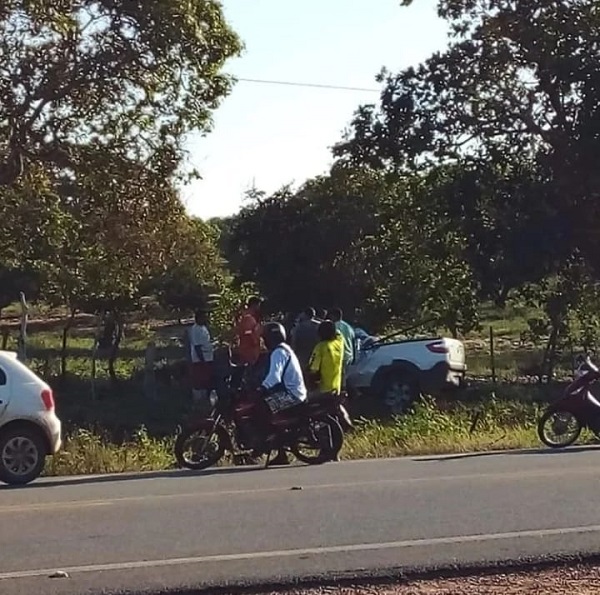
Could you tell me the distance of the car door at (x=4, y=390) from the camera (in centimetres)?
1392

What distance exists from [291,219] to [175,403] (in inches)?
421

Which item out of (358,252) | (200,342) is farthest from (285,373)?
(358,252)

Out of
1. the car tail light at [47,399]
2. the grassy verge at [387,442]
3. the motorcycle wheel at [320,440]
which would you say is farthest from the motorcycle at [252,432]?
the car tail light at [47,399]

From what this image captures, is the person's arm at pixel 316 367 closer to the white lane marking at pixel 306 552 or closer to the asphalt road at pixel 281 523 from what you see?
the asphalt road at pixel 281 523

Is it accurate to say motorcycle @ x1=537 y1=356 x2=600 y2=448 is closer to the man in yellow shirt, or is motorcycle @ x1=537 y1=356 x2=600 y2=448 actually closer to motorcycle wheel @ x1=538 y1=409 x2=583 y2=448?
motorcycle wheel @ x1=538 y1=409 x2=583 y2=448

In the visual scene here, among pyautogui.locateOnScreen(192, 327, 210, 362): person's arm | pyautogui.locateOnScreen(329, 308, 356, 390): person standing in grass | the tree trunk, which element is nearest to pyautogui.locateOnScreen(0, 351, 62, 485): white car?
pyautogui.locateOnScreen(329, 308, 356, 390): person standing in grass

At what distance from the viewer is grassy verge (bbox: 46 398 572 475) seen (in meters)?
16.3

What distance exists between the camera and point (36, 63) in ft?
68.0

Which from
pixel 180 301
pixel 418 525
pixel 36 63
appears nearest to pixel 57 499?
pixel 418 525

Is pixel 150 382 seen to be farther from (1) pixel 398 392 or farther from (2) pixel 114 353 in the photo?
(1) pixel 398 392

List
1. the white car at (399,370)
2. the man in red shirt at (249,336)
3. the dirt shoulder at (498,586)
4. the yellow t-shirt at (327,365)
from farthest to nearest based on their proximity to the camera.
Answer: the white car at (399,370) → the man in red shirt at (249,336) → the yellow t-shirt at (327,365) → the dirt shoulder at (498,586)

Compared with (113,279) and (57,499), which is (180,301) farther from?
(57,499)

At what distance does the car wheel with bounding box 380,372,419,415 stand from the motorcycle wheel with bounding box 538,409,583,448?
7390mm

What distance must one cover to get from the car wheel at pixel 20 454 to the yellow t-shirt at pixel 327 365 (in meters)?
3.58
